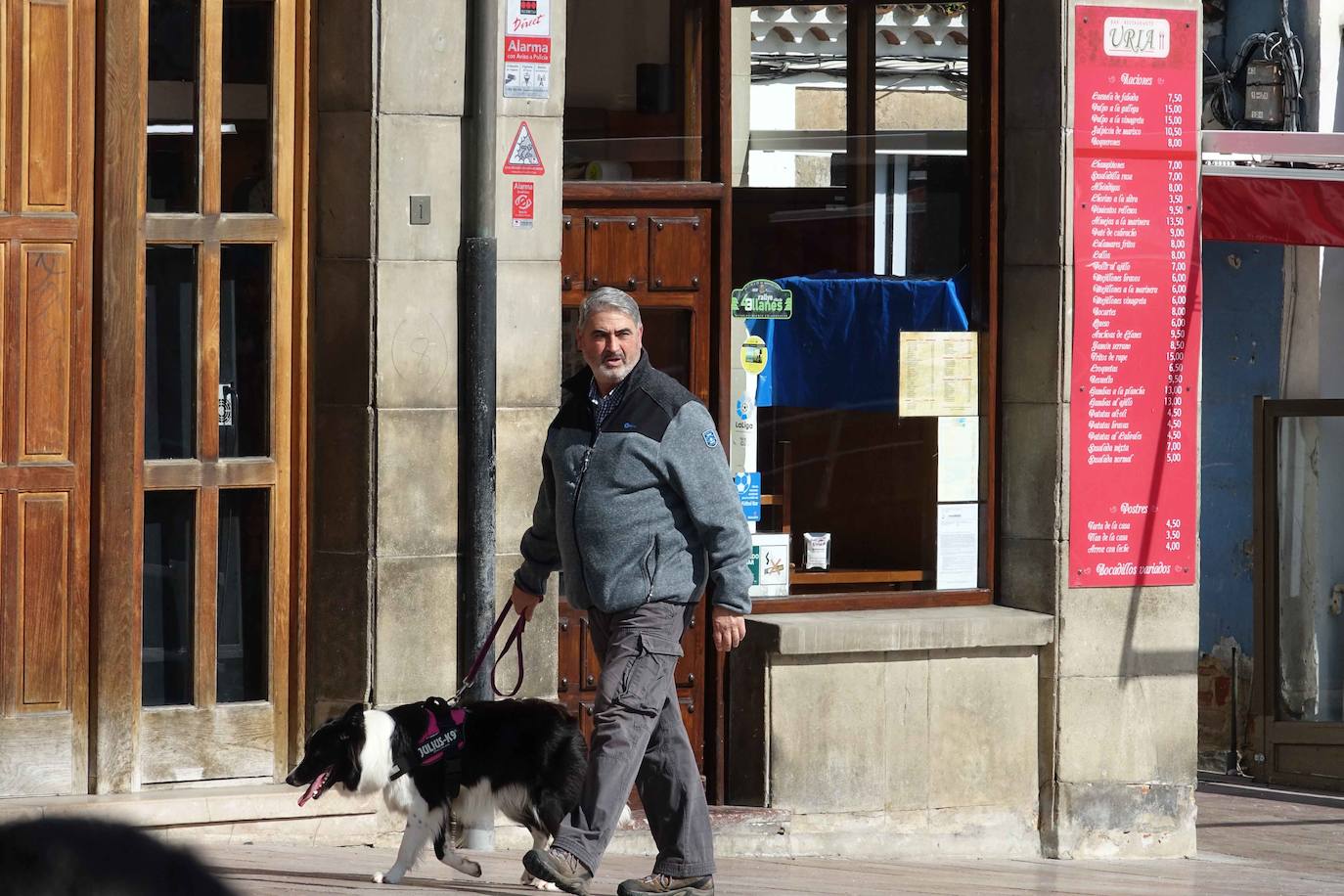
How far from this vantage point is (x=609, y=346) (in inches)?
218

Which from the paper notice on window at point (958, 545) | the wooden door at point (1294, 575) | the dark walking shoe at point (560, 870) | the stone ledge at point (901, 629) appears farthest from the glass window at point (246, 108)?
the wooden door at point (1294, 575)

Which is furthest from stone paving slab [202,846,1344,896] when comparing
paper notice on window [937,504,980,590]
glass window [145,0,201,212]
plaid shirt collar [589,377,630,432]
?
glass window [145,0,201,212]

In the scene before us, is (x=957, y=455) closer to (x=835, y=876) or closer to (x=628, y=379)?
(x=835, y=876)

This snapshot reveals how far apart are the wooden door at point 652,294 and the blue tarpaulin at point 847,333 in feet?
1.10

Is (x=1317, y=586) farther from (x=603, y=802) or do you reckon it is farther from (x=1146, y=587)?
(x=603, y=802)

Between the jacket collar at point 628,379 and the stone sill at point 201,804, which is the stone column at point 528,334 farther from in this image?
the jacket collar at point 628,379

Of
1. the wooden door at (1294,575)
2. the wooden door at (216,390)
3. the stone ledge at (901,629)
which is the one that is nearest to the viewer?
the wooden door at (216,390)

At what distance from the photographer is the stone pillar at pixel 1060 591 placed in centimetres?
775

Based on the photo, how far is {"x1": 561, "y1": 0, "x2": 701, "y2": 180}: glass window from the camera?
23.7 feet

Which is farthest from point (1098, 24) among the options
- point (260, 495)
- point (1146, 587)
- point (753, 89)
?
point (260, 495)

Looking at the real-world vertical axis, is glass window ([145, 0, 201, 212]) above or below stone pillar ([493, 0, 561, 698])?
above

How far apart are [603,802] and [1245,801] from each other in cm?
559

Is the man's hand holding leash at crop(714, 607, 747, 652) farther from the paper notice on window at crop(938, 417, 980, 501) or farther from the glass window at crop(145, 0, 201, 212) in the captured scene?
the paper notice on window at crop(938, 417, 980, 501)

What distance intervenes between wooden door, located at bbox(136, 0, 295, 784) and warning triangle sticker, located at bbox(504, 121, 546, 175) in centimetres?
80
